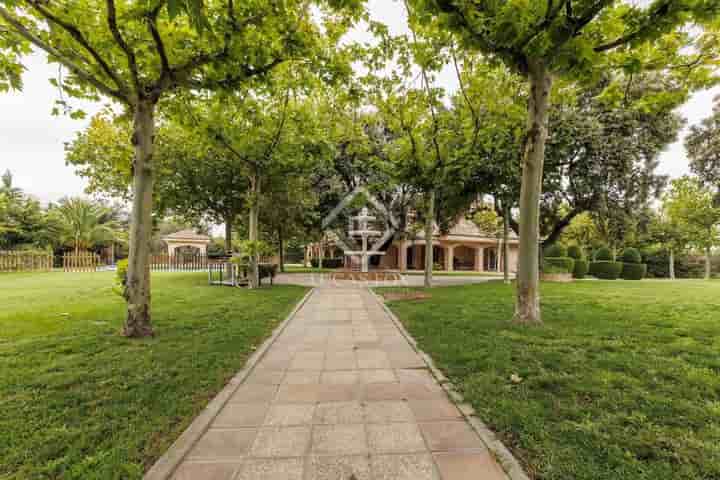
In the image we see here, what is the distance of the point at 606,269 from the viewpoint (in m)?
18.6

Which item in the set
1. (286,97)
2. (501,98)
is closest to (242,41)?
(286,97)

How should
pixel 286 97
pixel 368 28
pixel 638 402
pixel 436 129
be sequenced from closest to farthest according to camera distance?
pixel 638 402
pixel 368 28
pixel 286 97
pixel 436 129

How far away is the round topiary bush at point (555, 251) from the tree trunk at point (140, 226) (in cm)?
1872

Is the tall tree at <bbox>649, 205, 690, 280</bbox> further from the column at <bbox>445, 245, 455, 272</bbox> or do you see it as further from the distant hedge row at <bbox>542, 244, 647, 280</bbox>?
the column at <bbox>445, 245, 455, 272</bbox>

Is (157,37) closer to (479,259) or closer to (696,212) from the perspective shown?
(479,259)

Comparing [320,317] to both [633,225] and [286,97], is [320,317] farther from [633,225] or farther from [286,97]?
[633,225]

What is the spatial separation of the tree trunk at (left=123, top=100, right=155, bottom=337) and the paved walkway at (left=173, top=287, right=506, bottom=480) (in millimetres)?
2397

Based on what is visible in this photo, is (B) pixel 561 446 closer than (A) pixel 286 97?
Yes

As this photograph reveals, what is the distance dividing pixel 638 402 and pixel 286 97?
9319 millimetres

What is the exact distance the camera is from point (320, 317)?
6934mm

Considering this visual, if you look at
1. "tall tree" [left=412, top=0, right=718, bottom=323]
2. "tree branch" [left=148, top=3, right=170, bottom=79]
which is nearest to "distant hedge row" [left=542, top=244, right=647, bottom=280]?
"tall tree" [left=412, top=0, right=718, bottom=323]

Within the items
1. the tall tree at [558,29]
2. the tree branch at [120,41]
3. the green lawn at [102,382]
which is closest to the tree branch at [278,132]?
the tree branch at [120,41]

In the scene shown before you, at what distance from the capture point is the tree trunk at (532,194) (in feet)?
17.3

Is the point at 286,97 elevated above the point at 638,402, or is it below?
above
